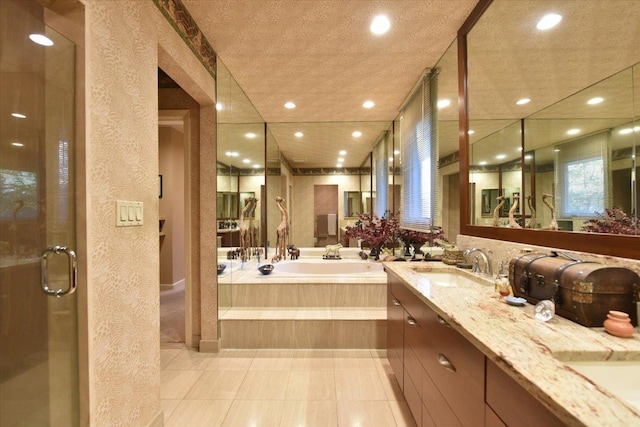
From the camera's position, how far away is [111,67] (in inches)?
44.7

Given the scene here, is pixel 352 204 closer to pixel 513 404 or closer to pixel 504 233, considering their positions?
pixel 504 233

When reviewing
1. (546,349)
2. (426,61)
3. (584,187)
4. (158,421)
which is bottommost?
(158,421)

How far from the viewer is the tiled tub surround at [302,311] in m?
2.35

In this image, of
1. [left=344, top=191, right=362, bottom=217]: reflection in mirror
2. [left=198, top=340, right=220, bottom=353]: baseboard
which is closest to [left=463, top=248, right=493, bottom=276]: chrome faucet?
[left=198, top=340, right=220, bottom=353]: baseboard

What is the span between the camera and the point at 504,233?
1571 mm

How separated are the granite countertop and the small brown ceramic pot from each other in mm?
19

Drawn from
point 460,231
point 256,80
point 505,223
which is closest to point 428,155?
point 460,231

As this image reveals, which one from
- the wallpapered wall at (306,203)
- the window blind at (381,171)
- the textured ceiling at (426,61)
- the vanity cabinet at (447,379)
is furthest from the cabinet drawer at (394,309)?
the wallpapered wall at (306,203)

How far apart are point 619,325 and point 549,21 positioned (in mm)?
1354

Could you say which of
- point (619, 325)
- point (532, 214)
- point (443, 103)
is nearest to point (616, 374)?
point (619, 325)

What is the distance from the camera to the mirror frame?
95 centimetres

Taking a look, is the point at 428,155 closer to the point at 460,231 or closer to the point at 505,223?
the point at 460,231

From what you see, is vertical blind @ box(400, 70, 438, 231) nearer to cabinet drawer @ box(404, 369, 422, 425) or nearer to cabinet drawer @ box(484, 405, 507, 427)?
cabinet drawer @ box(404, 369, 422, 425)

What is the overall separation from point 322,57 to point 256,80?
76cm
